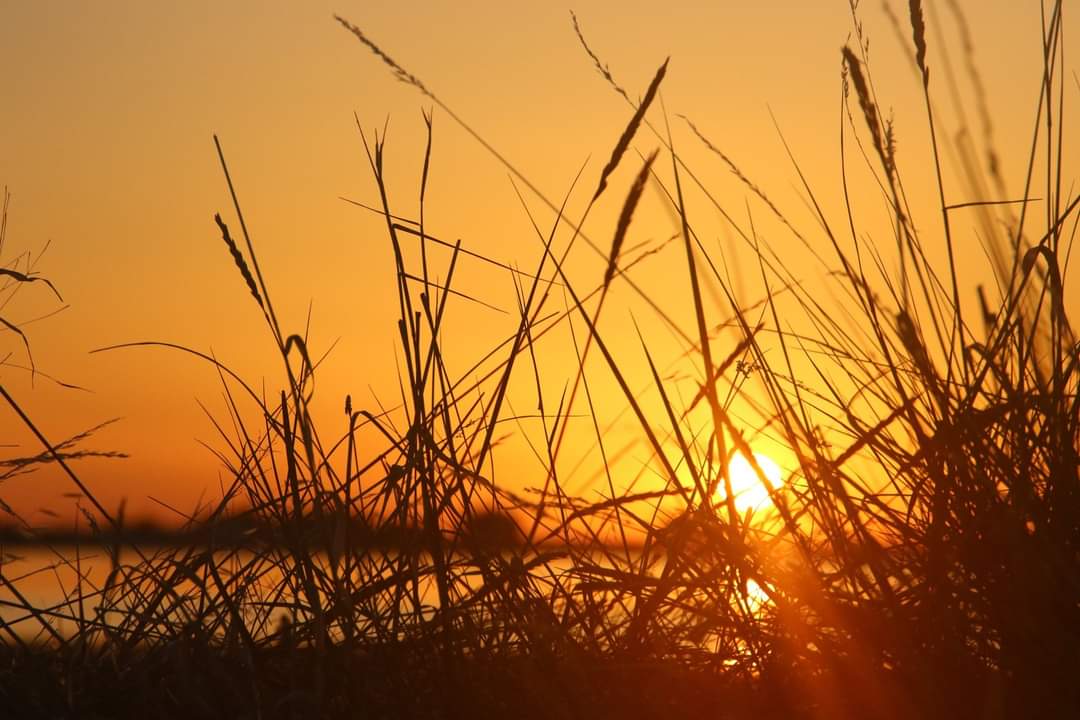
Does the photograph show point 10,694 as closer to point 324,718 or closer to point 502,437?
point 324,718

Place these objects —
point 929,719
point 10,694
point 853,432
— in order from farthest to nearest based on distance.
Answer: point 853,432 < point 10,694 < point 929,719

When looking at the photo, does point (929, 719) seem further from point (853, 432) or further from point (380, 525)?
point (380, 525)

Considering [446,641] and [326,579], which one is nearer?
[446,641]

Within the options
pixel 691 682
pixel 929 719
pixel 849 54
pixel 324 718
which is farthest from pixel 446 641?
pixel 849 54

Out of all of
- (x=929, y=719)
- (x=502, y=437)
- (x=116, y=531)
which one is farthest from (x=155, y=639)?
(x=929, y=719)

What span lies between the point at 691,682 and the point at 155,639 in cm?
65

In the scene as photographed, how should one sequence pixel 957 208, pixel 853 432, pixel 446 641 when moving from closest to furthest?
pixel 446 641 < pixel 957 208 < pixel 853 432

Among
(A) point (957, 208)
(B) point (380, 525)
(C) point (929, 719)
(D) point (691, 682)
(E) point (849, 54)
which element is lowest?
(C) point (929, 719)

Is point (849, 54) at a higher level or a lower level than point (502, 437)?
higher

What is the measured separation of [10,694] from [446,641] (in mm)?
512

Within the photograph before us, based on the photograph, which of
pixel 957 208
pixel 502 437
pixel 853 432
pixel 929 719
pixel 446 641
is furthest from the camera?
pixel 502 437

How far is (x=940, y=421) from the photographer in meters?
1.21

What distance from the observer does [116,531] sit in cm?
139

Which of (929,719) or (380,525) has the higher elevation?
(380,525)
